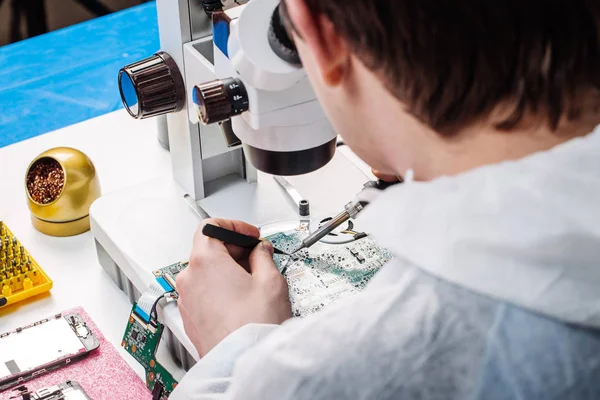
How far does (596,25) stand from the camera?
1.91ft

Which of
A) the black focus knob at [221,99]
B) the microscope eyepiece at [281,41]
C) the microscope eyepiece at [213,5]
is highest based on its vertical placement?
the microscope eyepiece at [281,41]

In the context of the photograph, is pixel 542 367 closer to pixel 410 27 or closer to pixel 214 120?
pixel 410 27

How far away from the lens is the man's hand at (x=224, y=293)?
0.94 meters

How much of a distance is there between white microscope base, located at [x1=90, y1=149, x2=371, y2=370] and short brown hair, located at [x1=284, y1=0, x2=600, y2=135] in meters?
0.70

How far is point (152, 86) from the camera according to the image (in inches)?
46.9

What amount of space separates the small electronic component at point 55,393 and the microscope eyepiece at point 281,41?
59cm

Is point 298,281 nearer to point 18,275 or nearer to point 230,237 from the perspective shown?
point 230,237

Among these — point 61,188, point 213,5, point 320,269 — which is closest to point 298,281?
point 320,269

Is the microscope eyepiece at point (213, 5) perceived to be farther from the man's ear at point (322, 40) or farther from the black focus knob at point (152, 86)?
the man's ear at point (322, 40)

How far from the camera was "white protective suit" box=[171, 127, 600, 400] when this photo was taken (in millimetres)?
584

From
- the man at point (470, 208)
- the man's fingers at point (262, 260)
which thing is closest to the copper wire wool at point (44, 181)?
the man's fingers at point (262, 260)

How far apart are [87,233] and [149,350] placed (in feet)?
1.26

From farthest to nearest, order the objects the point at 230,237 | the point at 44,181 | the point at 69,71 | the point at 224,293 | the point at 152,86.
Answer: the point at 69,71
the point at 44,181
the point at 152,86
the point at 230,237
the point at 224,293

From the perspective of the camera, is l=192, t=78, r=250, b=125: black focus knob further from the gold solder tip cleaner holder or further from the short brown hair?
the gold solder tip cleaner holder
